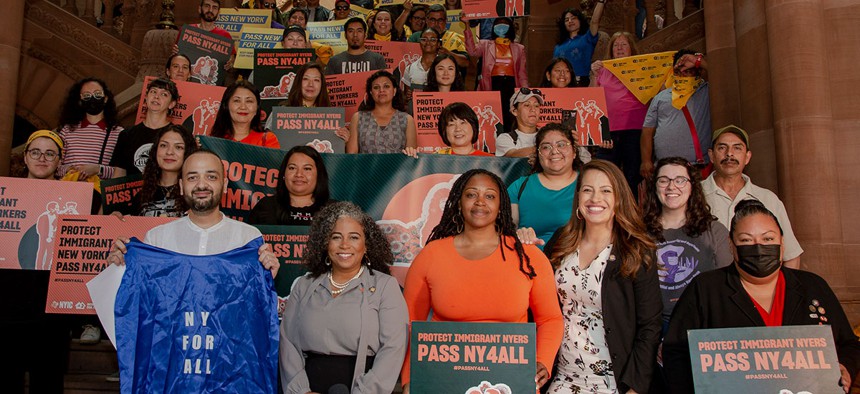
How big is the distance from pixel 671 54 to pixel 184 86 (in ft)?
19.1

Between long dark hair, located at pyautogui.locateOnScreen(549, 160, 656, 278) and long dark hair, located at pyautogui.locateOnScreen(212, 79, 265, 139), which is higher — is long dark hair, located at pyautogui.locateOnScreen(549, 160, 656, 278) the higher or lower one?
the lower one

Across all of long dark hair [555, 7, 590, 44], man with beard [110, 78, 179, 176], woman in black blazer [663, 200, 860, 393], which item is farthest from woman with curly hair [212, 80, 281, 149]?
long dark hair [555, 7, 590, 44]

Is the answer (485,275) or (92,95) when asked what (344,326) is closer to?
(485,275)

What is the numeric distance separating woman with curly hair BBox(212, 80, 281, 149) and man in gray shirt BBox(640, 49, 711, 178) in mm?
4178

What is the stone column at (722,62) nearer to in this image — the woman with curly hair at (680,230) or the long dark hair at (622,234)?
the woman with curly hair at (680,230)

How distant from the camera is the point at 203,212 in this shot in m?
4.52

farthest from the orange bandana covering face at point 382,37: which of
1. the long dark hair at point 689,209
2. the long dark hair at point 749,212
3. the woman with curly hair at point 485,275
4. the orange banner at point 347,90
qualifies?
the long dark hair at point 749,212

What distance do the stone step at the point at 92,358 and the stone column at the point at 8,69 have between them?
14.6 ft

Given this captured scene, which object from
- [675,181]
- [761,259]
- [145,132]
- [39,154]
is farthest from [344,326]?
[145,132]

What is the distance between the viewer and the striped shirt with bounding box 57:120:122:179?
23.1 ft

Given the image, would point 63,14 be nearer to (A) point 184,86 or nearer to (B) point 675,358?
(A) point 184,86

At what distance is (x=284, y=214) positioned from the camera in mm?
5637

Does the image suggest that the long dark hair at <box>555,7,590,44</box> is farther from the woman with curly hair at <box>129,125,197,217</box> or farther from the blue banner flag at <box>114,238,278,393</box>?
the blue banner flag at <box>114,238,278,393</box>

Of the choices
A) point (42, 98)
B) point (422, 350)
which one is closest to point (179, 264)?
point (422, 350)
